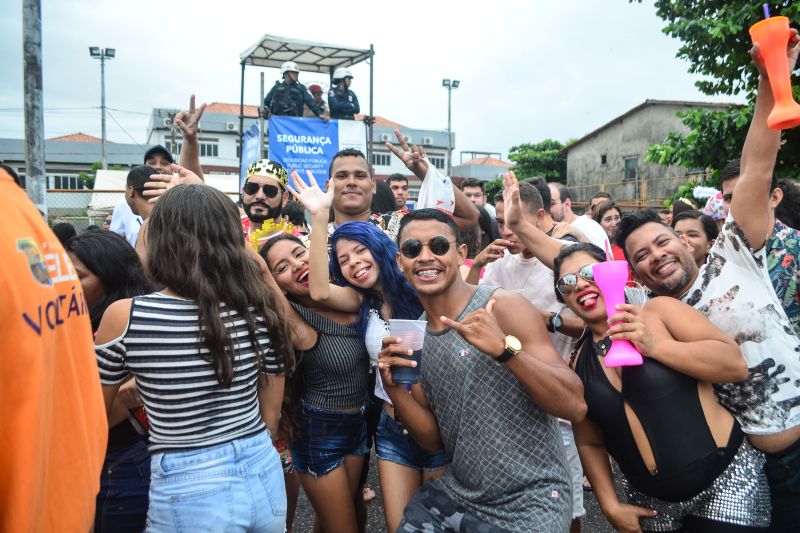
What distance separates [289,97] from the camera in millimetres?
10062

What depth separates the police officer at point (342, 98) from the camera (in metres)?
10.5

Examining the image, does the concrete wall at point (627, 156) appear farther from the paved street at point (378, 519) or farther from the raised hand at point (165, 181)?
the raised hand at point (165, 181)

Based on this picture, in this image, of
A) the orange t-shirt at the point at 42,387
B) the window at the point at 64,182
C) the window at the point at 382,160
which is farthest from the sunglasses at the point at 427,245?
the window at the point at 382,160

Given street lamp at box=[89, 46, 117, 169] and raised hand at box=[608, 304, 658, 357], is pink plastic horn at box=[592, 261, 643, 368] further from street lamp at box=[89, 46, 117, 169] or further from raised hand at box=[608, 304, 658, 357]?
street lamp at box=[89, 46, 117, 169]

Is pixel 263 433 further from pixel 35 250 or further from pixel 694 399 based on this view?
pixel 694 399

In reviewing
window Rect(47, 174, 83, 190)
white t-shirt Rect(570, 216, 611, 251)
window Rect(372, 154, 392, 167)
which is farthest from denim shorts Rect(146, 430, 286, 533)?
window Rect(372, 154, 392, 167)

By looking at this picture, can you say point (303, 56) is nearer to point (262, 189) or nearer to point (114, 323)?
point (262, 189)

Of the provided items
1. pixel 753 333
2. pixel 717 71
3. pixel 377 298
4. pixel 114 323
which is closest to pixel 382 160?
pixel 717 71

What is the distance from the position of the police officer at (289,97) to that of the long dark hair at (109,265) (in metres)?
7.88

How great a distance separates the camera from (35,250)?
1.12m

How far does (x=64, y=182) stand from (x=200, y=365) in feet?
161

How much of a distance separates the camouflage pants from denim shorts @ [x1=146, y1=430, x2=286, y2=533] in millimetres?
593

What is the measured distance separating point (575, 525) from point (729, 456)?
4.89 feet

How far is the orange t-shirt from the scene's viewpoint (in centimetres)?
103
